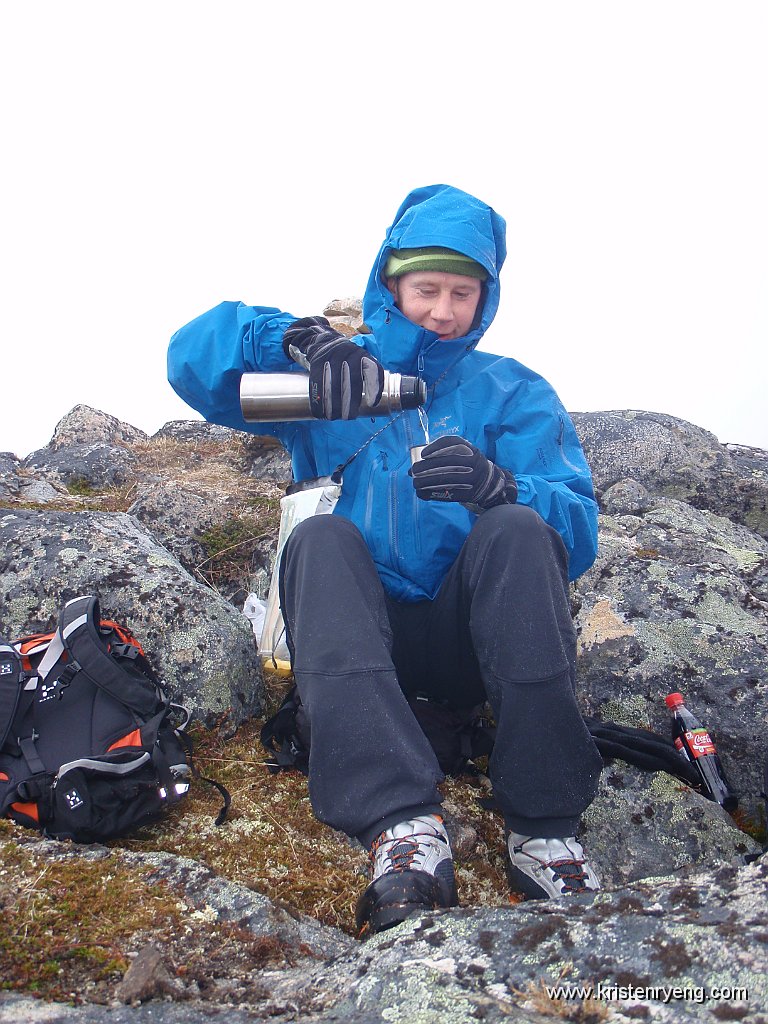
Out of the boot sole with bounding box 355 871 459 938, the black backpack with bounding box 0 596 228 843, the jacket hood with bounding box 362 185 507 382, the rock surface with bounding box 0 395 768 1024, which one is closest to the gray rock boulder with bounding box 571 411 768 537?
the rock surface with bounding box 0 395 768 1024

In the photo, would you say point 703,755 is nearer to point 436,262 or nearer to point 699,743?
point 699,743

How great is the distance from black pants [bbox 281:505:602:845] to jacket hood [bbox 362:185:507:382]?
1186mm

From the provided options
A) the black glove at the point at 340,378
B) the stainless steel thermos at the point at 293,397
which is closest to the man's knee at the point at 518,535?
the stainless steel thermos at the point at 293,397

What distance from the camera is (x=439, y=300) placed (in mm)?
4023

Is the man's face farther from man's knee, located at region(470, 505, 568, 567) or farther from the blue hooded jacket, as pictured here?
man's knee, located at region(470, 505, 568, 567)

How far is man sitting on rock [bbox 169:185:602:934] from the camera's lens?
9.05 feet

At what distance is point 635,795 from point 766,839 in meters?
0.70

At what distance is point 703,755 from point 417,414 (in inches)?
98.4

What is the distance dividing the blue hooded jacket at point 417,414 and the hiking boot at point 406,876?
4.55 ft

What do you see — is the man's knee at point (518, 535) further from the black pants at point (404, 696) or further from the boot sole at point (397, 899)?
the boot sole at point (397, 899)

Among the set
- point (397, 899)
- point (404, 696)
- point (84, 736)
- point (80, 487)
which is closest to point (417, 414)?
point (404, 696)

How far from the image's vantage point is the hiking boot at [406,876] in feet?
7.84

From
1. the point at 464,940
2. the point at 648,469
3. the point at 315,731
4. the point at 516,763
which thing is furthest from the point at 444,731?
the point at 648,469

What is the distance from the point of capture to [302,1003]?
186 cm
